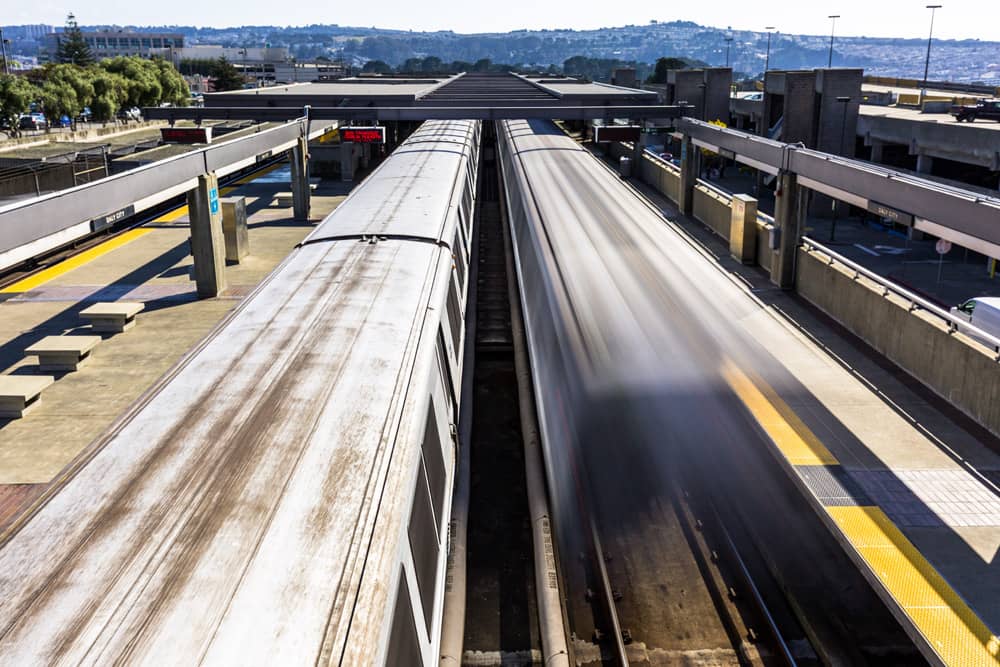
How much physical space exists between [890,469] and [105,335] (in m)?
19.3

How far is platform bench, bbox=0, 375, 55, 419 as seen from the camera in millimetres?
17078

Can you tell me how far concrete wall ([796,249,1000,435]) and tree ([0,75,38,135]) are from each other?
6261 cm

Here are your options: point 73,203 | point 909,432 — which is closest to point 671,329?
point 909,432

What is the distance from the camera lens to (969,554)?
1186 centimetres

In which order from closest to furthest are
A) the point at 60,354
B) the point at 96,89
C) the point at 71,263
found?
1. the point at 60,354
2. the point at 71,263
3. the point at 96,89

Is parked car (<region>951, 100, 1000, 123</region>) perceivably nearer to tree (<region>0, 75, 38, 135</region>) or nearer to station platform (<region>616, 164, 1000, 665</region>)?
station platform (<region>616, 164, 1000, 665</region>)

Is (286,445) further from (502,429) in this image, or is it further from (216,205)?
(216,205)

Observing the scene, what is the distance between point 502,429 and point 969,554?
26.0 feet

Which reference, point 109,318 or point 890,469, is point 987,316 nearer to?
point 890,469

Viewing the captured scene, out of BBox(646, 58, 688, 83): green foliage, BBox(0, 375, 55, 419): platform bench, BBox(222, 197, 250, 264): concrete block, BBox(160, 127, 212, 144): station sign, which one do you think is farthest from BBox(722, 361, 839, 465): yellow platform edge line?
BBox(646, 58, 688, 83): green foliage

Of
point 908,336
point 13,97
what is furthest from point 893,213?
point 13,97

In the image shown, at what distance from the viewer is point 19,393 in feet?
56.3

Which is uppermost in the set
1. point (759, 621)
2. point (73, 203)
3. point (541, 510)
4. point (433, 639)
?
point (73, 203)

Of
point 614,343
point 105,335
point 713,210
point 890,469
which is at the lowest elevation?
point 890,469
